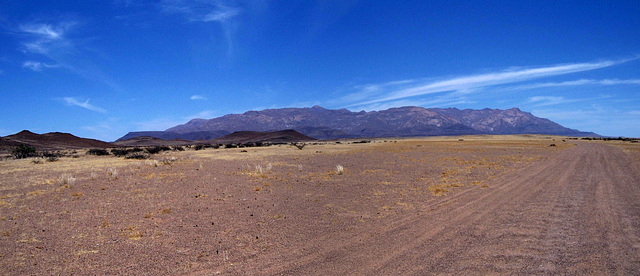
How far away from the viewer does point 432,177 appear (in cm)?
1686

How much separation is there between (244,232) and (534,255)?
5.83 m

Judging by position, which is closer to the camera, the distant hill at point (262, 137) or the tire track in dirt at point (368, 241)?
the tire track in dirt at point (368, 241)

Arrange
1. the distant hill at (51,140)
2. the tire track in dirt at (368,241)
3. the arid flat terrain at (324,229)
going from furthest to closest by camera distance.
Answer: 1. the distant hill at (51,140)
2. the tire track in dirt at (368,241)
3. the arid flat terrain at (324,229)

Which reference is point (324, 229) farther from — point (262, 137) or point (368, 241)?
point (262, 137)

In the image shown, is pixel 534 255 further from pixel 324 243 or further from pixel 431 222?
pixel 324 243

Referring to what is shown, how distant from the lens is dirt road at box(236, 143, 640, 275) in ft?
17.3

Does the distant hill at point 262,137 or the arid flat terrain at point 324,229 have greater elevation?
the distant hill at point 262,137

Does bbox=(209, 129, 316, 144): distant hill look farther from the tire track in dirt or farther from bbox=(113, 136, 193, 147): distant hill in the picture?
the tire track in dirt

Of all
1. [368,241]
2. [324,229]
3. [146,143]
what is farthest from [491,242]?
[146,143]

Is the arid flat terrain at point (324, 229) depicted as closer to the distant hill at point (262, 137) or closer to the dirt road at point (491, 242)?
the dirt road at point (491, 242)

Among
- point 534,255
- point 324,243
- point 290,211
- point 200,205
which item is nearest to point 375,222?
point 324,243

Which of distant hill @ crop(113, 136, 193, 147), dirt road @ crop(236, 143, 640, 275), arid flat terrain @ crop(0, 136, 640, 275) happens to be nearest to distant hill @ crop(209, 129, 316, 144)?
distant hill @ crop(113, 136, 193, 147)

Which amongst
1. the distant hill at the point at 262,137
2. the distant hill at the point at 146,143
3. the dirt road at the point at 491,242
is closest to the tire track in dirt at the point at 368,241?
the dirt road at the point at 491,242

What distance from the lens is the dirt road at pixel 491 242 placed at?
5258 mm
